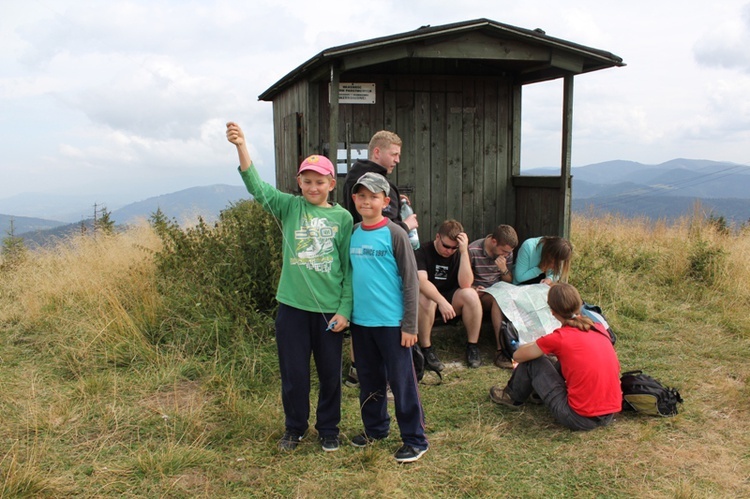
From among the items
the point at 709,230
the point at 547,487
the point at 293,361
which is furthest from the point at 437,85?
the point at 709,230

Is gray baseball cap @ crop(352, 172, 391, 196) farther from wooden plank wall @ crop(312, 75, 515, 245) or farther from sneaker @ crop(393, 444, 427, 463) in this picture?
wooden plank wall @ crop(312, 75, 515, 245)

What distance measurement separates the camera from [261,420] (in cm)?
396

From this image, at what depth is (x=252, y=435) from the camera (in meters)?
3.81

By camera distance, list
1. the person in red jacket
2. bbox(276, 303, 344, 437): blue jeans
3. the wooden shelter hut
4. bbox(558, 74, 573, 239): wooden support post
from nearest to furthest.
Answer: bbox(276, 303, 344, 437): blue jeans < the person in red jacket < bbox(558, 74, 573, 239): wooden support post < the wooden shelter hut

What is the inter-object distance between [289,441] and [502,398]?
167 centimetres

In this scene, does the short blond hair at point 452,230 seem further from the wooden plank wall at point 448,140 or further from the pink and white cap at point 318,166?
the pink and white cap at point 318,166

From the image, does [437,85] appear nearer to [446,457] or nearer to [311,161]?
[311,161]

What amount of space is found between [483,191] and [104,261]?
4890 mm

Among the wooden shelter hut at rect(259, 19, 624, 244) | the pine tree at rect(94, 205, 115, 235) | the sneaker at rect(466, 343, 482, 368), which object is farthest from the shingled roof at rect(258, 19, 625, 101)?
the pine tree at rect(94, 205, 115, 235)

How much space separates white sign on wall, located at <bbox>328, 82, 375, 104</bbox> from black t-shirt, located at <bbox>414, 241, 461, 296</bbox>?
2.03 metres

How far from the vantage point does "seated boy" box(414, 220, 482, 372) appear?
5126 millimetres

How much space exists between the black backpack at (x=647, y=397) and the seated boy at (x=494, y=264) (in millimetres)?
1364

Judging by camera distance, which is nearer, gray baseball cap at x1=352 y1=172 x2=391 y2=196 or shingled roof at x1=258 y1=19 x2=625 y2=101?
gray baseball cap at x1=352 y1=172 x2=391 y2=196

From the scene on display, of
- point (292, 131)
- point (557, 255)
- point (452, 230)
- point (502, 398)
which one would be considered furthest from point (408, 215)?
point (292, 131)
